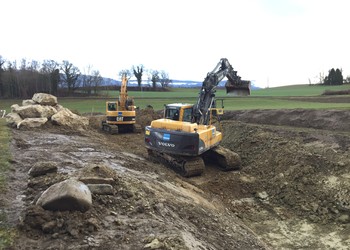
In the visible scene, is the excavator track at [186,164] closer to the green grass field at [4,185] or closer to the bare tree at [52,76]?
the green grass field at [4,185]

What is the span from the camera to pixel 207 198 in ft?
34.4

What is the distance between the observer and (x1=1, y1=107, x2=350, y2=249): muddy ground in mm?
5301

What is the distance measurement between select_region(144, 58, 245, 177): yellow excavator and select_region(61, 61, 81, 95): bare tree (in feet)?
181

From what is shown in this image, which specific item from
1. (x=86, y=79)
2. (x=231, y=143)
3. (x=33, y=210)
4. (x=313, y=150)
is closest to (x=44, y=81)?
(x=86, y=79)

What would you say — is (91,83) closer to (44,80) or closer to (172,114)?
(44,80)

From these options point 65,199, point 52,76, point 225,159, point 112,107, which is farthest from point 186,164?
point 52,76

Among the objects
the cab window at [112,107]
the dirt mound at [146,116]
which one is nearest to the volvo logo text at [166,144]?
the cab window at [112,107]

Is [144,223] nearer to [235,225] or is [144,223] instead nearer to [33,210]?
[33,210]

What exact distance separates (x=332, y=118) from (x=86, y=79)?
58645 mm

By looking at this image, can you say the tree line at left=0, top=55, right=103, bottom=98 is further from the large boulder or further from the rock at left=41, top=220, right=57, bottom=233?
the rock at left=41, top=220, right=57, bottom=233

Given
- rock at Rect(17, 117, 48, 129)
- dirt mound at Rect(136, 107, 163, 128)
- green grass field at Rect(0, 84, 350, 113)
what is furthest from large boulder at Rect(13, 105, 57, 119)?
green grass field at Rect(0, 84, 350, 113)

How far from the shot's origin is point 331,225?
9312 millimetres

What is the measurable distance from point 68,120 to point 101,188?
15.7 m

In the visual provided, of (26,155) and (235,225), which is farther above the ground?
(26,155)
